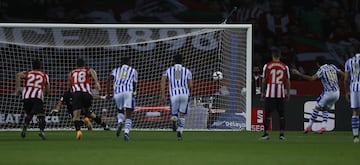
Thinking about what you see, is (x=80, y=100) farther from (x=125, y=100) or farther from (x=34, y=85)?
(x=34, y=85)

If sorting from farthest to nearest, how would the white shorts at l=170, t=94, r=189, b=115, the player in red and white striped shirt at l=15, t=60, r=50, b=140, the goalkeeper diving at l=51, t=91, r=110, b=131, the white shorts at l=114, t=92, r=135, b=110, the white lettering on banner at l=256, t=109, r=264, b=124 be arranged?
the white lettering on banner at l=256, t=109, r=264, b=124 → the goalkeeper diving at l=51, t=91, r=110, b=131 → the white shorts at l=170, t=94, r=189, b=115 → the player in red and white striped shirt at l=15, t=60, r=50, b=140 → the white shorts at l=114, t=92, r=135, b=110

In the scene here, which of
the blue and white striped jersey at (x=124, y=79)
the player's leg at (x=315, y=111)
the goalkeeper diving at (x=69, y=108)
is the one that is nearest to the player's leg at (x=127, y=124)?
the blue and white striped jersey at (x=124, y=79)

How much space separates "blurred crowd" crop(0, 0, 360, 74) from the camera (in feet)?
93.3

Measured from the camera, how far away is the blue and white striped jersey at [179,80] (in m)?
19.0

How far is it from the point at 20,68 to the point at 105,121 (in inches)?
106

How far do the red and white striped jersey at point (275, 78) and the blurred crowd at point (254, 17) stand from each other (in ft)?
32.9

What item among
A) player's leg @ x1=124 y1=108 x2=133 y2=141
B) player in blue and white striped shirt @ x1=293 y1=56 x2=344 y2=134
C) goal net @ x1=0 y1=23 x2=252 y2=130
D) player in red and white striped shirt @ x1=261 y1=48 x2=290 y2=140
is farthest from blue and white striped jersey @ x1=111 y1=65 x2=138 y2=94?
player in blue and white striped shirt @ x1=293 y1=56 x2=344 y2=134

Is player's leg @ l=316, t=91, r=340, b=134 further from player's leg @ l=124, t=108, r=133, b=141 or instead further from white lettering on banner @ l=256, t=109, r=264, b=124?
player's leg @ l=124, t=108, r=133, b=141

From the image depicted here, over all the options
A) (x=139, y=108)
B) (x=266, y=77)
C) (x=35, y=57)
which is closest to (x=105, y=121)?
(x=139, y=108)

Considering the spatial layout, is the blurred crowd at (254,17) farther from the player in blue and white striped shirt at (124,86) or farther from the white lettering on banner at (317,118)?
the player in blue and white striped shirt at (124,86)

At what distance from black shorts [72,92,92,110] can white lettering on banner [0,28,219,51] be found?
213 inches

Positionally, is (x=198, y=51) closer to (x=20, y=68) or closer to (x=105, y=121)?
(x=105, y=121)

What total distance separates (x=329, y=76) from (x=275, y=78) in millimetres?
3904

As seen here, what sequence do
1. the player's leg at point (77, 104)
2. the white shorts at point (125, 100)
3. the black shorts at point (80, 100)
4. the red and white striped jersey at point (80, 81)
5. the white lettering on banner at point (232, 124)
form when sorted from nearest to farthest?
the player's leg at point (77, 104) → the black shorts at point (80, 100) → the red and white striped jersey at point (80, 81) → the white shorts at point (125, 100) → the white lettering on banner at point (232, 124)
